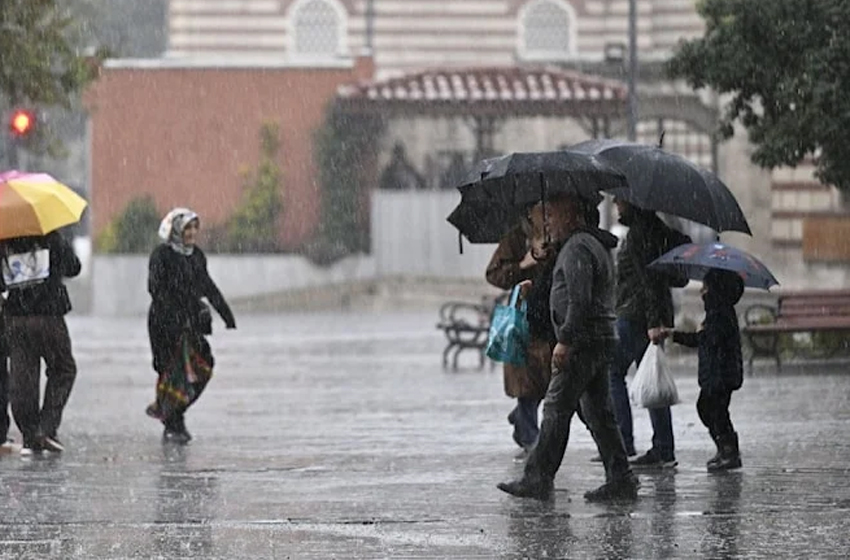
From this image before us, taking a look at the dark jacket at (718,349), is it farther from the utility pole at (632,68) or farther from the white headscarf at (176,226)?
the utility pole at (632,68)

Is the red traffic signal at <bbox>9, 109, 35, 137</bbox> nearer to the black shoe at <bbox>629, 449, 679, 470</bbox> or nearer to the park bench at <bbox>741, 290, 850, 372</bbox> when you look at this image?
the park bench at <bbox>741, 290, 850, 372</bbox>

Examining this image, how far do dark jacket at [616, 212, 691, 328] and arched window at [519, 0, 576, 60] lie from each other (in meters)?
42.1

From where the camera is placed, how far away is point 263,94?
4825 cm

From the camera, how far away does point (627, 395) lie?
15.9 metres

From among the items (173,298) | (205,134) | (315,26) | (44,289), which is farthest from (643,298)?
(315,26)

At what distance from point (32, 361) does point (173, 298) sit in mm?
1403

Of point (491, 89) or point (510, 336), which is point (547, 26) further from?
point (510, 336)

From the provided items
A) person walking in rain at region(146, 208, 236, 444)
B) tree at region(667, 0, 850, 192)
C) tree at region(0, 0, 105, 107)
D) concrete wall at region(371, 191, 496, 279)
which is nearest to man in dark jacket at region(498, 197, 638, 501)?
person walking in rain at region(146, 208, 236, 444)

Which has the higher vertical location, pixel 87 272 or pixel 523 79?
pixel 523 79

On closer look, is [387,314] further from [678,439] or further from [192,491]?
[192,491]

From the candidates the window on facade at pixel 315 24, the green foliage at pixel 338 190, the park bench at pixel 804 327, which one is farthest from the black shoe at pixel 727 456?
the window on facade at pixel 315 24

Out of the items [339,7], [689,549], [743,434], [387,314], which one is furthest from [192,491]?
[339,7]

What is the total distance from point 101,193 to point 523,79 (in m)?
8.79

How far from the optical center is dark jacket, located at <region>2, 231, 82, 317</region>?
16.9 meters
